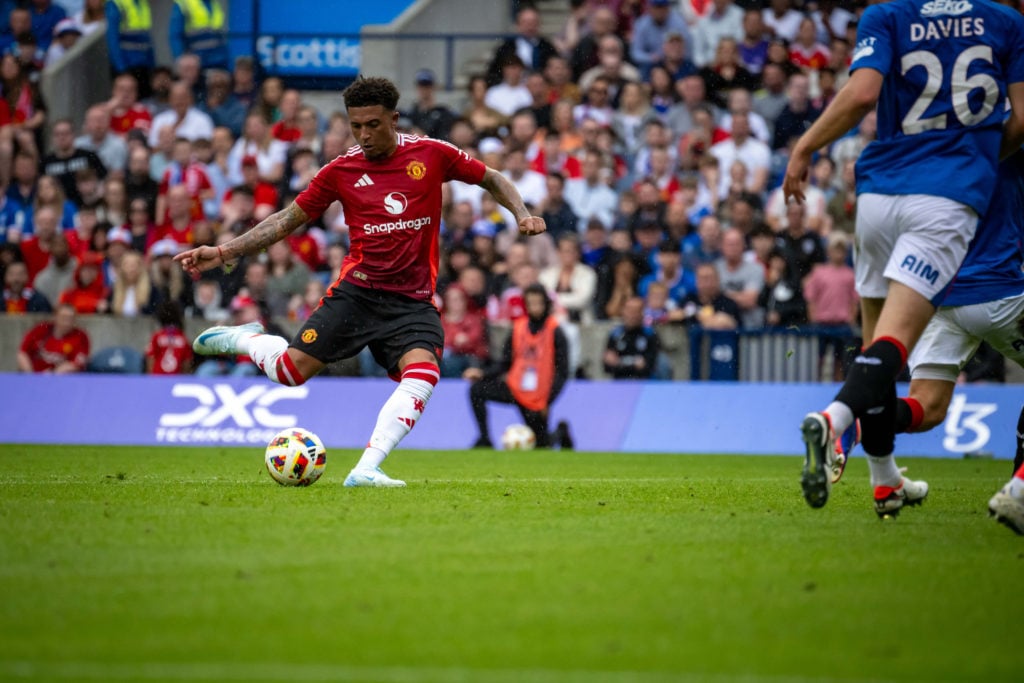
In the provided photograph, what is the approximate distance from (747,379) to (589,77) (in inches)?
231

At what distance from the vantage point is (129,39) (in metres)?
23.8

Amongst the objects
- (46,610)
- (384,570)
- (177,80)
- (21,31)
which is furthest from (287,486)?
(21,31)

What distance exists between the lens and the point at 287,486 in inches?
350

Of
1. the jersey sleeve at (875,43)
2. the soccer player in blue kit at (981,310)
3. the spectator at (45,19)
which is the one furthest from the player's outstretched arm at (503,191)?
the spectator at (45,19)

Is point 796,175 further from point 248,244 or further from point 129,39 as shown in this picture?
point 129,39

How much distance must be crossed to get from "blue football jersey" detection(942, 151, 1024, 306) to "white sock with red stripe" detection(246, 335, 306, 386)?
3934mm

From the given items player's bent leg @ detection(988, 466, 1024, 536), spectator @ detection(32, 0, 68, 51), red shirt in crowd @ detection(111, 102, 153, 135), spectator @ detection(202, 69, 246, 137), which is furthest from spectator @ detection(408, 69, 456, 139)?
player's bent leg @ detection(988, 466, 1024, 536)

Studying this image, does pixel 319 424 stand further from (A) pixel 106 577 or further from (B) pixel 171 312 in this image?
(A) pixel 106 577

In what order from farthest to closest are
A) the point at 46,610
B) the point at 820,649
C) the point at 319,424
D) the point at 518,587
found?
the point at 319,424 → the point at 518,587 → the point at 46,610 → the point at 820,649

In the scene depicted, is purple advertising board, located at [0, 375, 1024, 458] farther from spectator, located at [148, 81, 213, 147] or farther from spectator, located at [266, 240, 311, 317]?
spectator, located at [148, 81, 213, 147]

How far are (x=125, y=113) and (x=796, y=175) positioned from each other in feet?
57.9

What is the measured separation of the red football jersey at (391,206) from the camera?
915cm

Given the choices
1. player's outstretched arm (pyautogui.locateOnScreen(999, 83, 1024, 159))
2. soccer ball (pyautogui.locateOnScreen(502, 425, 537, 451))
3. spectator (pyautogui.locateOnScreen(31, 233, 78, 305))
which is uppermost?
player's outstretched arm (pyautogui.locateOnScreen(999, 83, 1024, 159))

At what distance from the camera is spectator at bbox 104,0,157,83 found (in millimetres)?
23681
